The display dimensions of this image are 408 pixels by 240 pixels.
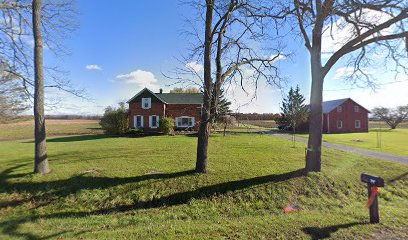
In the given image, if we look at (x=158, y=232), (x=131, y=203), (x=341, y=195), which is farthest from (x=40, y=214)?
(x=341, y=195)

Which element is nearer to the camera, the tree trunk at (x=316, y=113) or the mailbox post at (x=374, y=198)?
the mailbox post at (x=374, y=198)

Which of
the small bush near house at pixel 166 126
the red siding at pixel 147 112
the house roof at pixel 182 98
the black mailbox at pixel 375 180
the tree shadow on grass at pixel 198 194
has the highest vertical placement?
the house roof at pixel 182 98

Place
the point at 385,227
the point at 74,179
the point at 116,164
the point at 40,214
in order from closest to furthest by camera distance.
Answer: the point at 385,227 → the point at 40,214 → the point at 74,179 → the point at 116,164

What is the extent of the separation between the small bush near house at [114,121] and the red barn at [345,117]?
30564 mm

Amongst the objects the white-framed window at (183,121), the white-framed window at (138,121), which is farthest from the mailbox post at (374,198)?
the white-framed window at (138,121)

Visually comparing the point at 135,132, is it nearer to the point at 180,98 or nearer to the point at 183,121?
the point at 183,121

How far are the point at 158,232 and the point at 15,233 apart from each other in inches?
119

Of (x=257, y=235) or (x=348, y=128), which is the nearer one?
(x=257, y=235)

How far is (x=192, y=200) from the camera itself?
679 cm

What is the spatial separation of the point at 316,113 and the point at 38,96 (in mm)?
10371

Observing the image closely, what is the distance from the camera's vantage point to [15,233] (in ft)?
15.9

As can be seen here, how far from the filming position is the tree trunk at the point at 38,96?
890 centimetres

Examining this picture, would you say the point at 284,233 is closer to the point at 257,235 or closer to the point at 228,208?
the point at 257,235

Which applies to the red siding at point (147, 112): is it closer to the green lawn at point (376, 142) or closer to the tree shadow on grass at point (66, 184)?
the green lawn at point (376, 142)
